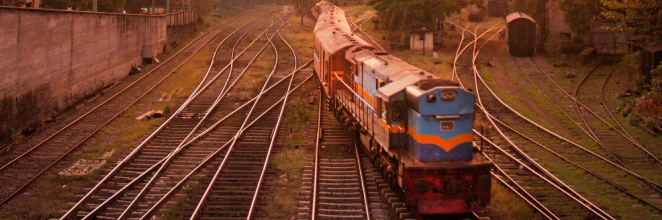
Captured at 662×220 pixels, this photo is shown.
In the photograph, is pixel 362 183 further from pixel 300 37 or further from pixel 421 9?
pixel 300 37

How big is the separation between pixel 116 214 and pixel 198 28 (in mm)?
37870

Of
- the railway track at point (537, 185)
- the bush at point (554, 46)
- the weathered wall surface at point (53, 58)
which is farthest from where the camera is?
the bush at point (554, 46)

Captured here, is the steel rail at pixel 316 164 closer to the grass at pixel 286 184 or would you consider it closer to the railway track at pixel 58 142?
the grass at pixel 286 184

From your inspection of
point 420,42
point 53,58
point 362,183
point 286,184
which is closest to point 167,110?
point 53,58

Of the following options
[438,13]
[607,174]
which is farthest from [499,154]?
[438,13]

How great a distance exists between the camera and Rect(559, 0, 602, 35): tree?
2991 centimetres

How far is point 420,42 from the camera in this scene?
34844mm

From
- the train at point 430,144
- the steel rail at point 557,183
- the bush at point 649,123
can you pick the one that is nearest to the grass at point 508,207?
the train at point 430,144

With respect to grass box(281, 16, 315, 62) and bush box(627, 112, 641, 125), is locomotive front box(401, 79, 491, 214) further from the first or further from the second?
grass box(281, 16, 315, 62)

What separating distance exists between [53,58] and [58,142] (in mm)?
5536

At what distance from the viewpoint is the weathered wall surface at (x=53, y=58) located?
17.9m

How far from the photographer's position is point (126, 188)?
13.1 m

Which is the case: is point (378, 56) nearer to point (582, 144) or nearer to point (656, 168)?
point (582, 144)

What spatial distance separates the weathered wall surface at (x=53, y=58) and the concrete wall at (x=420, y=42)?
17889 millimetres
